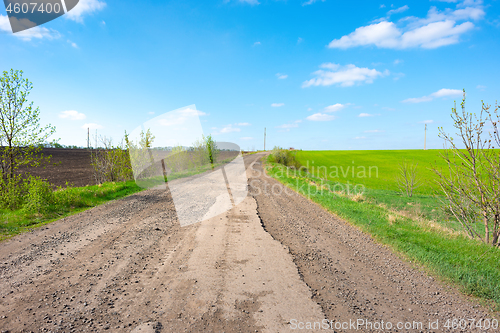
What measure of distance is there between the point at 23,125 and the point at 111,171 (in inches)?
240

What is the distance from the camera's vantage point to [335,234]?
6.64 m

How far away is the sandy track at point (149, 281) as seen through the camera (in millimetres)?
2975

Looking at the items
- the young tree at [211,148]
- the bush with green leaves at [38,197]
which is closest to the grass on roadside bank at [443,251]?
the bush with green leaves at [38,197]

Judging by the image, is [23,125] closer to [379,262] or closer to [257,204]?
[257,204]

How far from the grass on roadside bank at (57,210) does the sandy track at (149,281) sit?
3.26 ft

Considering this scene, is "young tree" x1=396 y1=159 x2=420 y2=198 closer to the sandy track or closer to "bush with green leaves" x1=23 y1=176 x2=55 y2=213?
the sandy track

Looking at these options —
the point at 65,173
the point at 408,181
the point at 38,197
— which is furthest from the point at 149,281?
the point at 65,173

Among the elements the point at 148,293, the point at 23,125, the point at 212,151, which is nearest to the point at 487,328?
the point at 148,293

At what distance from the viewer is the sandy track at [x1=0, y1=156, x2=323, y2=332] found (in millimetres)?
2975

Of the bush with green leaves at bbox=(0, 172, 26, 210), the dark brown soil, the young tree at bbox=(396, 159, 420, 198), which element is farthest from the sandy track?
the young tree at bbox=(396, 159, 420, 198)

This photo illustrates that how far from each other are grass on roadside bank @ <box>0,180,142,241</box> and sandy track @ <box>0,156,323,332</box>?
99cm

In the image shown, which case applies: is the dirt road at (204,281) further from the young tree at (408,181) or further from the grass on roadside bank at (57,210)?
the young tree at (408,181)

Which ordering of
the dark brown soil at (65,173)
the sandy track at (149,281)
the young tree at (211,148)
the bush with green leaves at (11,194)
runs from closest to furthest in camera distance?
the sandy track at (149,281)
the bush with green leaves at (11,194)
the dark brown soil at (65,173)
the young tree at (211,148)

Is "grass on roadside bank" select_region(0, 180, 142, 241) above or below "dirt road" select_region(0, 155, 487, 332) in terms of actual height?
above
